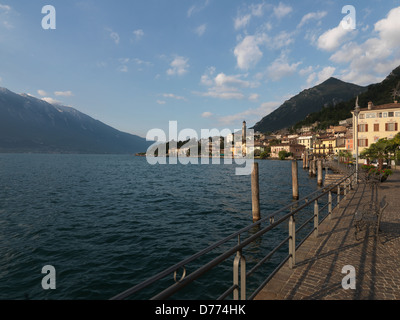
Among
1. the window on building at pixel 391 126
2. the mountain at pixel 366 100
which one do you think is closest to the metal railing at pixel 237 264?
the window on building at pixel 391 126

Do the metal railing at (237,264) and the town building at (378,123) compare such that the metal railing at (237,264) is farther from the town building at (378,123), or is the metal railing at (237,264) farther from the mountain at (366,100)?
the mountain at (366,100)

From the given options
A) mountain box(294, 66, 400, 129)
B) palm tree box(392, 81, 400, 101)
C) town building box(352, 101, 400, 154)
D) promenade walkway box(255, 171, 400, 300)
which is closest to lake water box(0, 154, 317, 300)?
promenade walkway box(255, 171, 400, 300)

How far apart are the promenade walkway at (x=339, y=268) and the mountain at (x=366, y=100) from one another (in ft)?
499

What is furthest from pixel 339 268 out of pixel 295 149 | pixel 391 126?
pixel 295 149

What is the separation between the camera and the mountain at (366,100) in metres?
129

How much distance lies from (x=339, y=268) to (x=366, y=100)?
17594 centimetres

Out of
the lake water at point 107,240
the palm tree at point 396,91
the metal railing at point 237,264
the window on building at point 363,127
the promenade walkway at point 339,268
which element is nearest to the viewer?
the metal railing at point 237,264

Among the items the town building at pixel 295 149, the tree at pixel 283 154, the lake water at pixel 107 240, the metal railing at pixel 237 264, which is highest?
the town building at pixel 295 149

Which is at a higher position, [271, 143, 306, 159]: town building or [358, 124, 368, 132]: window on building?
[358, 124, 368, 132]: window on building

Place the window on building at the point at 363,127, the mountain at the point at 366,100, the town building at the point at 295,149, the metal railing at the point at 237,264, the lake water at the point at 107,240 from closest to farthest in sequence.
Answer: the metal railing at the point at 237,264, the lake water at the point at 107,240, the window on building at the point at 363,127, the town building at the point at 295,149, the mountain at the point at 366,100

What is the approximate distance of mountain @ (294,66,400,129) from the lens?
129 metres

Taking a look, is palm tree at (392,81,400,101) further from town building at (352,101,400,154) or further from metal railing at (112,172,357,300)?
metal railing at (112,172,357,300)

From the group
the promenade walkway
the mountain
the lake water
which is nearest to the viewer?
the promenade walkway

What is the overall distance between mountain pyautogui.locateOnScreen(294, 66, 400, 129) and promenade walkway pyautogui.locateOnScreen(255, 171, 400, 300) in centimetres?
15207
